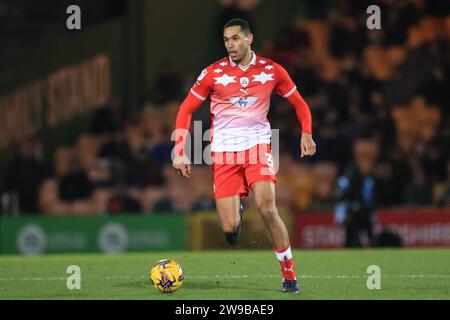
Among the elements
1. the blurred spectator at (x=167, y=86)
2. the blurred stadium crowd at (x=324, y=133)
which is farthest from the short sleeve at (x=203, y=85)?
the blurred spectator at (x=167, y=86)

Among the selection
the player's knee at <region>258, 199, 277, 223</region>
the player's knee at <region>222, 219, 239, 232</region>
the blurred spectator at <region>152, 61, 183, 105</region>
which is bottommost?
the player's knee at <region>222, 219, 239, 232</region>

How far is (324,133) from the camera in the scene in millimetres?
20062

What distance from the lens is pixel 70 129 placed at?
24.2 m

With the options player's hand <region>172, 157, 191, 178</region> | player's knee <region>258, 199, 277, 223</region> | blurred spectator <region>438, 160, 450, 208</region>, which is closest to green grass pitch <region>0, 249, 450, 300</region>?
player's knee <region>258, 199, 277, 223</region>

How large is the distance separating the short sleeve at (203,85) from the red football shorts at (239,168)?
59cm

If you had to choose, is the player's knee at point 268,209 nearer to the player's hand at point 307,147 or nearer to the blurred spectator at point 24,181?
the player's hand at point 307,147

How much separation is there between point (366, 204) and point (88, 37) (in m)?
8.99

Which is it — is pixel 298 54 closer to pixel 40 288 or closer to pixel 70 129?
pixel 70 129

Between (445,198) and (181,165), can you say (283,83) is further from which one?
(445,198)

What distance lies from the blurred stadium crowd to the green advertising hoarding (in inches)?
25.1

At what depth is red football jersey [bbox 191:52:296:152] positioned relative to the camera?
1027 cm

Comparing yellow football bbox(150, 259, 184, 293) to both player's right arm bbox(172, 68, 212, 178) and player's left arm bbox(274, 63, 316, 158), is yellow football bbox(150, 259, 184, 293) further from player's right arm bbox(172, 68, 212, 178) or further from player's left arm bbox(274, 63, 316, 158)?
player's left arm bbox(274, 63, 316, 158)
